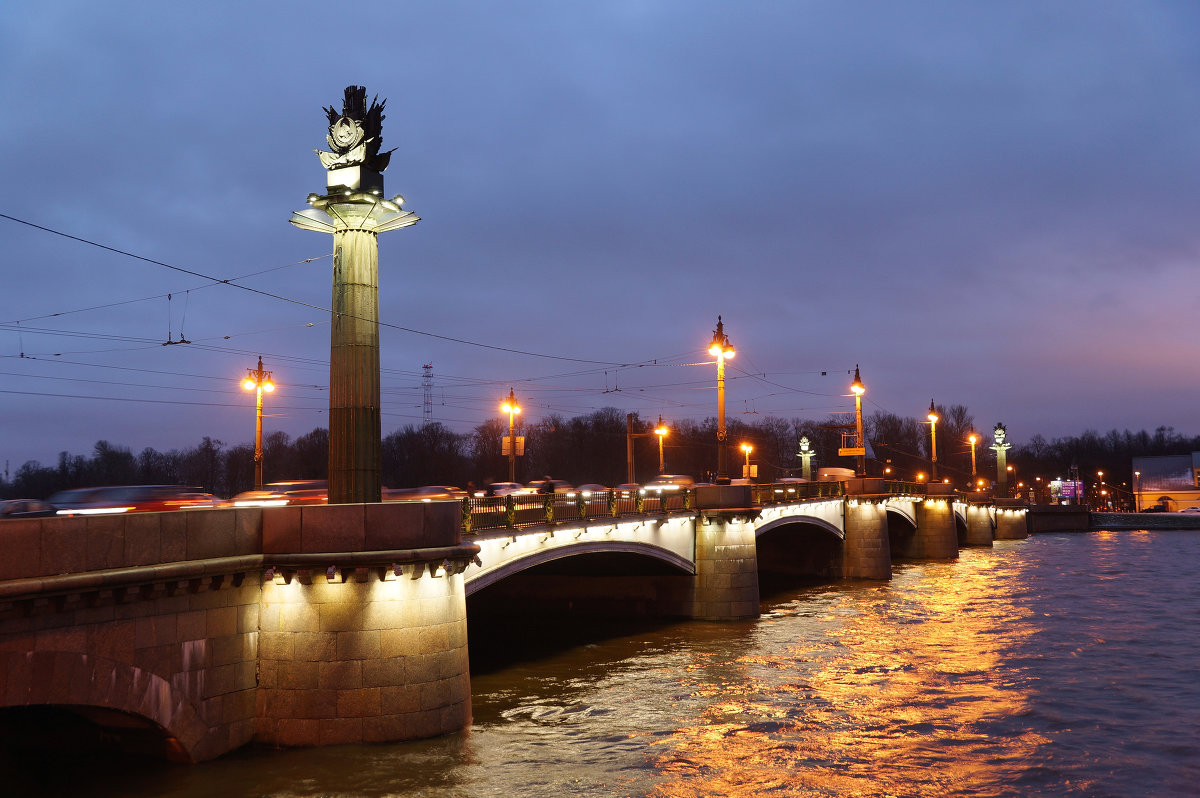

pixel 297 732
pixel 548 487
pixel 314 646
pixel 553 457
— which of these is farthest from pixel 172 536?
pixel 553 457

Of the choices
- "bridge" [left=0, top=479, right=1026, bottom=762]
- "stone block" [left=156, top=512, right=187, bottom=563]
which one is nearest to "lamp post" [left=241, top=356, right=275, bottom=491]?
"bridge" [left=0, top=479, right=1026, bottom=762]

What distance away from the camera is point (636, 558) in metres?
30.5

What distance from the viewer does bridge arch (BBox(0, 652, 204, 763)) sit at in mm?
10242

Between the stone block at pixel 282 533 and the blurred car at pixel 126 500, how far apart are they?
6061 millimetres

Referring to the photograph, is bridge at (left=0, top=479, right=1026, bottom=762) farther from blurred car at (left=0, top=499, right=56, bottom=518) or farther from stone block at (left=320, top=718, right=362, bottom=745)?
blurred car at (left=0, top=499, right=56, bottom=518)

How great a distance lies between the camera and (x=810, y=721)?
1720 centimetres

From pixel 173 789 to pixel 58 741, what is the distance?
113 inches

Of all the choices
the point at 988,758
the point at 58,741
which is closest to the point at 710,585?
the point at 988,758

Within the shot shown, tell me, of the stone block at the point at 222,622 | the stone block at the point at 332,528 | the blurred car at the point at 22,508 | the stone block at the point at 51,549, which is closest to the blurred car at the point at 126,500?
the blurred car at the point at 22,508

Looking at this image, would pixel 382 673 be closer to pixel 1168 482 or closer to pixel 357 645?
pixel 357 645

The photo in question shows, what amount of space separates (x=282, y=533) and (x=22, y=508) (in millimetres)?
7586

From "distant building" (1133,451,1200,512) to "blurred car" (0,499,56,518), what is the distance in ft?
393

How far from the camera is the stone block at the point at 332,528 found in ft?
45.5

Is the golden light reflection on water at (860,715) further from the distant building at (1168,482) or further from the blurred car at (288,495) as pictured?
the distant building at (1168,482)
